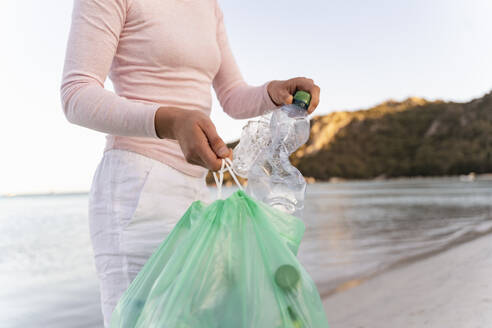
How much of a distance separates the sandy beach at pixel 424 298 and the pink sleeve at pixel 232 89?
1813 millimetres

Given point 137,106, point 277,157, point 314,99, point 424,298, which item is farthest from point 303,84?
point 424,298

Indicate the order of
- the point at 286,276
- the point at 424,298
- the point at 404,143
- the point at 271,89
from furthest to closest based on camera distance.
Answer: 1. the point at 404,143
2. the point at 424,298
3. the point at 271,89
4. the point at 286,276

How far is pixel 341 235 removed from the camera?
7270 millimetres

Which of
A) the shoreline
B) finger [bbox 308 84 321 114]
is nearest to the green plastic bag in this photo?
finger [bbox 308 84 321 114]

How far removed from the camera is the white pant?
0.94 meters

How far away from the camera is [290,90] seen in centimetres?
112

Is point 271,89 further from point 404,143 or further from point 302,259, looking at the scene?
point 404,143

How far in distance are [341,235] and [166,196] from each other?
663cm

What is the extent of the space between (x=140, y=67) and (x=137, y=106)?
0.23 m

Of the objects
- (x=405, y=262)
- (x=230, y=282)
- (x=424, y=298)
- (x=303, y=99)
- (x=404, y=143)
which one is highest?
(x=404, y=143)

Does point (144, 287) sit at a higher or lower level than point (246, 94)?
lower

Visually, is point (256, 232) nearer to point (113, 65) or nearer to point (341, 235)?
point (113, 65)

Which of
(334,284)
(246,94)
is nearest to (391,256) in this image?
(334,284)

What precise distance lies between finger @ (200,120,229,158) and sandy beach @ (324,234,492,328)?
2101 millimetres
